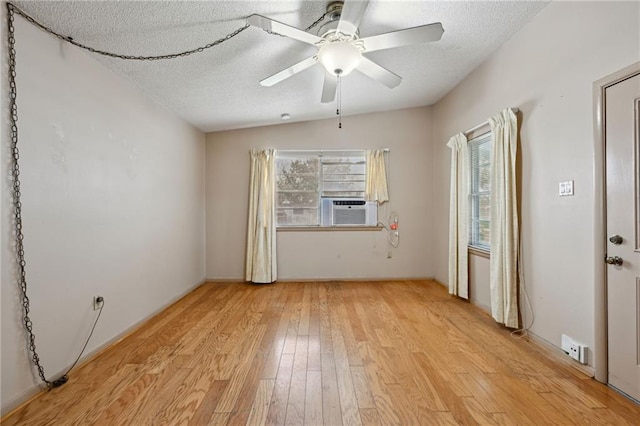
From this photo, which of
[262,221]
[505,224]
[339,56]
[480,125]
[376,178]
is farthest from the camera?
[376,178]

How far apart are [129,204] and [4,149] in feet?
3.91

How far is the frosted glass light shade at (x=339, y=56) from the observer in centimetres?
193

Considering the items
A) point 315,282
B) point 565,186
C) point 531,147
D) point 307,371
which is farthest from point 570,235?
point 315,282

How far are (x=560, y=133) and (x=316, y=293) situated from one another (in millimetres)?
3140

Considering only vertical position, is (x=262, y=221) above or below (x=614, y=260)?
above

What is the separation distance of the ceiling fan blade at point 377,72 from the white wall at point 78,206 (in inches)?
83.8

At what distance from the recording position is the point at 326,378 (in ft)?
6.59

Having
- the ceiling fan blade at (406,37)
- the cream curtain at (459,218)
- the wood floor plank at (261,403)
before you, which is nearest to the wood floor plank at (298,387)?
→ the wood floor plank at (261,403)

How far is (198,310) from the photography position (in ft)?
11.3

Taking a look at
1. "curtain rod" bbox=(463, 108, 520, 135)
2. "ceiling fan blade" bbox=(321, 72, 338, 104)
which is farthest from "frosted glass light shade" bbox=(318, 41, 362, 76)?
"curtain rod" bbox=(463, 108, 520, 135)

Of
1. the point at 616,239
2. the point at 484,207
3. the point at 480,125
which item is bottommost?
the point at 616,239

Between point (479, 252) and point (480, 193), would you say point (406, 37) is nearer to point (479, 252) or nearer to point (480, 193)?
point (480, 193)

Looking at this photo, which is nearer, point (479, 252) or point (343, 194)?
point (479, 252)

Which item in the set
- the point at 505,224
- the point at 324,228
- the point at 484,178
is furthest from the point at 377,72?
the point at 324,228
